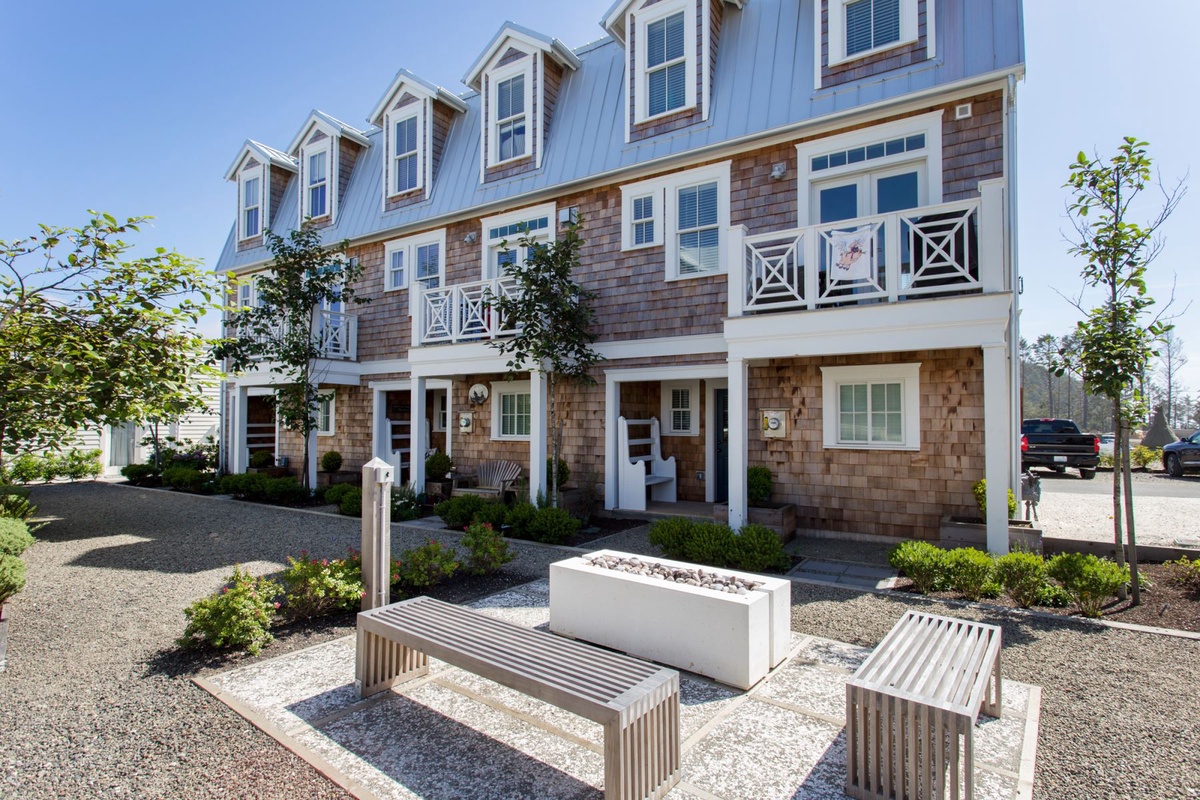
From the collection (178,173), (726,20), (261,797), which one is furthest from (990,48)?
(178,173)

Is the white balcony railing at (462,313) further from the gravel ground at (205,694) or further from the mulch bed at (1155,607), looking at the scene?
the mulch bed at (1155,607)

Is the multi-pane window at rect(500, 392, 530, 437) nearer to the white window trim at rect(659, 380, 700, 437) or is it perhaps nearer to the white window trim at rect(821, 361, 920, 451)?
the white window trim at rect(659, 380, 700, 437)

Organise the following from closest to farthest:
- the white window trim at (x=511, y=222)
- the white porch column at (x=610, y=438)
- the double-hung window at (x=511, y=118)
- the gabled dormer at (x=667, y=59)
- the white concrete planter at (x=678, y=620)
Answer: the white concrete planter at (x=678, y=620) < the gabled dormer at (x=667, y=59) < the white porch column at (x=610, y=438) < the white window trim at (x=511, y=222) < the double-hung window at (x=511, y=118)

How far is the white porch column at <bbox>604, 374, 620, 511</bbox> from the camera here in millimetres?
10484

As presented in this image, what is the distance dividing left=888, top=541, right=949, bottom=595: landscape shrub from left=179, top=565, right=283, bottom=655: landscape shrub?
589 centimetres

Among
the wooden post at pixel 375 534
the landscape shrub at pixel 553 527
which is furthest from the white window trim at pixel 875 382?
the wooden post at pixel 375 534

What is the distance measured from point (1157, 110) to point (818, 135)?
4.08 meters

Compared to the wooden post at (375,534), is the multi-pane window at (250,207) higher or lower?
higher

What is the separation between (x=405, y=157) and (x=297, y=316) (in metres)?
4.25

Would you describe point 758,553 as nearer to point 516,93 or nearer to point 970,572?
point 970,572

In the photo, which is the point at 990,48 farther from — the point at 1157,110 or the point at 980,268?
the point at 980,268

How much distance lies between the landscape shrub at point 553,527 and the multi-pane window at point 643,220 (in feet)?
15.7

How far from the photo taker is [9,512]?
8.63 meters

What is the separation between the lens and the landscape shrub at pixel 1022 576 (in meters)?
5.53
